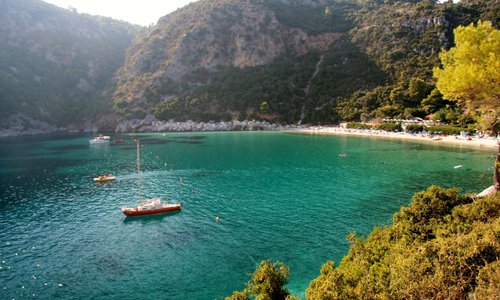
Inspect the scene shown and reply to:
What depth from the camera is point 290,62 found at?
166 meters

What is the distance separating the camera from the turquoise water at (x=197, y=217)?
23.1 m

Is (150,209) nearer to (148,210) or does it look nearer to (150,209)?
(150,209)

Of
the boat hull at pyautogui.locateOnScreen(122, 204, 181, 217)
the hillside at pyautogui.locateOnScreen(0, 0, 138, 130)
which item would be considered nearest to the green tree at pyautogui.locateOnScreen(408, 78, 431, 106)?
the boat hull at pyautogui.locateOnScreen(122, 204, 181, 217)

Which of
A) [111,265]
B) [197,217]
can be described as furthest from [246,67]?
[111,265]

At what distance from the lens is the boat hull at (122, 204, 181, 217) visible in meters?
36.4

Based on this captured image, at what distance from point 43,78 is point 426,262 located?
211 metres

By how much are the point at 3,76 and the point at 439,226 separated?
19996 cm

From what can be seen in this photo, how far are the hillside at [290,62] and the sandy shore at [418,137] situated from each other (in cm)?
1090

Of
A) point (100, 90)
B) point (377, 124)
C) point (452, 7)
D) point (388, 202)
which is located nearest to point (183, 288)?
point (388, 202)

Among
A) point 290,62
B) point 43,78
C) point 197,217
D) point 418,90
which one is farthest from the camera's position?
point 43,78

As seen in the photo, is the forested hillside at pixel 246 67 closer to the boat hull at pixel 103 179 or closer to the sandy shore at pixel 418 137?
the sandy shore at pixel 418 137

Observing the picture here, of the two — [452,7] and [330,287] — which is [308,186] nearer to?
[330,287]

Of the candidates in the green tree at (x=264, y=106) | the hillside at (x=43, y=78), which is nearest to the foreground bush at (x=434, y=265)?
the green tree at (x=264, y=106)

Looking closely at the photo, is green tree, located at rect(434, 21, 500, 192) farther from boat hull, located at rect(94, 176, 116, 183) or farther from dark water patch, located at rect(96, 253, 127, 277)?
boat hull, located at rect(94, 176, 116, 183)
